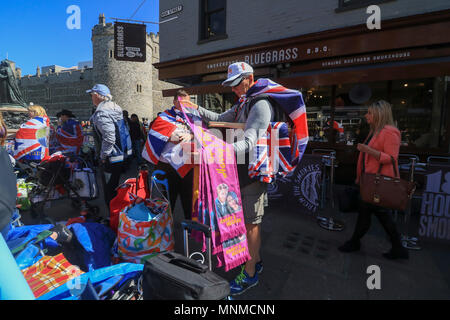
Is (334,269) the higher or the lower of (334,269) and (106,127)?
the lower

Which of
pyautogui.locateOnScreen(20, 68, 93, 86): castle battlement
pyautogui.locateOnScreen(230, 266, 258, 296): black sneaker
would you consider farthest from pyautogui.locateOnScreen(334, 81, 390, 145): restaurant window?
pyautogui.locateOnScreen(20, 68, 93, 86): castle battlement

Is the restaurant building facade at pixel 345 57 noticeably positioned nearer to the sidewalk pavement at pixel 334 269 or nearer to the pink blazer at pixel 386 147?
the pink blazer at pixel 386 147

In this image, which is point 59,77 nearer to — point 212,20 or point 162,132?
point 212,20

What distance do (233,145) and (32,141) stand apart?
12.2 feet

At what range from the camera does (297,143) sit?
7.35ft

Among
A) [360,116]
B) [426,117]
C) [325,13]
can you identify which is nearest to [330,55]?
[325,13]

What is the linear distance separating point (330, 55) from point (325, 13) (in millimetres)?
1221

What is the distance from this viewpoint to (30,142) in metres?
3.83

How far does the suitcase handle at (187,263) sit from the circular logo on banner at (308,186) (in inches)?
123

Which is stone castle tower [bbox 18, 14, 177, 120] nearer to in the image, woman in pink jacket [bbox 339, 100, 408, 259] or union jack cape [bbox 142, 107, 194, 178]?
union jack cape [bbox 142, 107, 194, 178]

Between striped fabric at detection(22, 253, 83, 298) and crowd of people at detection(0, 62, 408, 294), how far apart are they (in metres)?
0.78

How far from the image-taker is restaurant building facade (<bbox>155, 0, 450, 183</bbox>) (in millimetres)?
5219

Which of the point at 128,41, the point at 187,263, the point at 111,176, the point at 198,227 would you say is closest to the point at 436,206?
the point at 198,227

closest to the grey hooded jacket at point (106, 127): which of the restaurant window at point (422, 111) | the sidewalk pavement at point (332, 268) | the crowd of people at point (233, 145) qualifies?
the crowd of people at point (233, 145)
